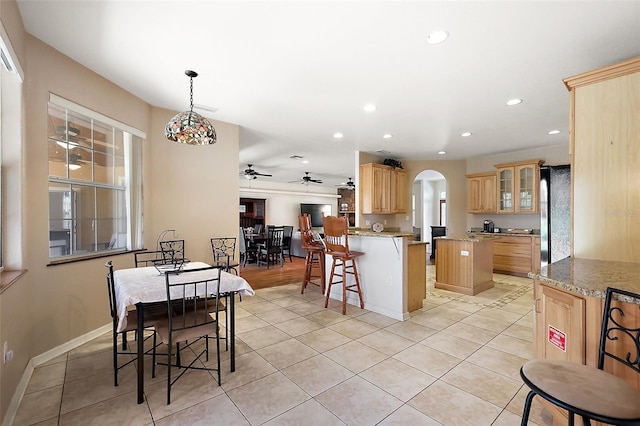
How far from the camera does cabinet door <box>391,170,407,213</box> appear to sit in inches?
255

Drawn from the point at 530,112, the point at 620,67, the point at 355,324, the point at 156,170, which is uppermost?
the point at 530,112

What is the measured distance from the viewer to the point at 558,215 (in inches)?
163

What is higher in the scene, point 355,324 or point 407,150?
point 407,150

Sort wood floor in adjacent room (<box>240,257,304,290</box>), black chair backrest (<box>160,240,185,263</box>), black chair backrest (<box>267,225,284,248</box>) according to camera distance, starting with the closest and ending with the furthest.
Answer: black chair backrest (<box>160,240,185,263</box>), wood floor in adjacent room (<box>240,257,304,290</box>), black chair backrest (<box>267,225,284,248</box>)

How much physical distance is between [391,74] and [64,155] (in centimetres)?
325

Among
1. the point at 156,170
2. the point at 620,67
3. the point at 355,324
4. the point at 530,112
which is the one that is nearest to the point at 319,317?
the point at 355,324

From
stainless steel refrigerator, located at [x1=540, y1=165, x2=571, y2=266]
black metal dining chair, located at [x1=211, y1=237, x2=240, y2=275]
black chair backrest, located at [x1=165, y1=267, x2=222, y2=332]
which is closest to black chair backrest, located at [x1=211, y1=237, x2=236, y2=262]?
black metal dining chair, located at [x1=211, y1=237, x2=240, y2=275]

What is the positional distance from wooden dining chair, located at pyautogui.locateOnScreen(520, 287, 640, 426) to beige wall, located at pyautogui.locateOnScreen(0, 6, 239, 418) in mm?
2845

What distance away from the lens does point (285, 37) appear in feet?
7.22

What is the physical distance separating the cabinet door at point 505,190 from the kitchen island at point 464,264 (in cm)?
167

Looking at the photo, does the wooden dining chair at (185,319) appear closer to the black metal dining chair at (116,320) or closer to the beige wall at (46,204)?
the black metal dining chair at (116,320)

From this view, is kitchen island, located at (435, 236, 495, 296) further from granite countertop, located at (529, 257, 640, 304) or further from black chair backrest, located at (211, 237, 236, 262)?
black chair backrest, located at (211, 237, 236, 262)

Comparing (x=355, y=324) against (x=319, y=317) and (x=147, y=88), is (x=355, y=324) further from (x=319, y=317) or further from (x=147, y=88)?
(x=147, y=88)

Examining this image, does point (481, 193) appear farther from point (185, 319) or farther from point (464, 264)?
point (185, 319)
